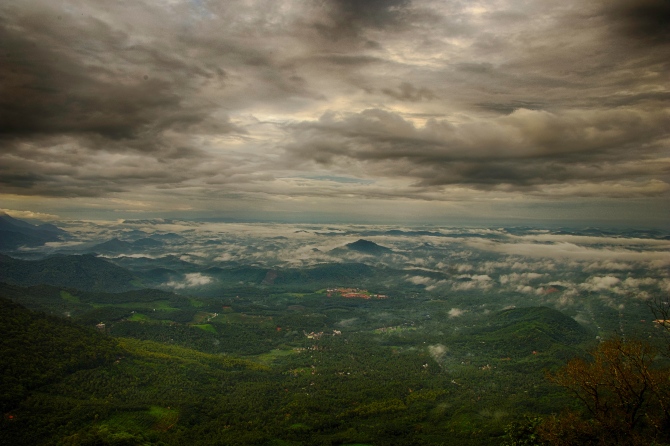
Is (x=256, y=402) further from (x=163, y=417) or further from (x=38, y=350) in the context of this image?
(x=38, y=350)

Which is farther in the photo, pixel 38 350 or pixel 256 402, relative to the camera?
pixel 256 402

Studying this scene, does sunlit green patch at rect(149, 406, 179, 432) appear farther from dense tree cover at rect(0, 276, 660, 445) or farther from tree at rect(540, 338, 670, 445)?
tree at rect(540, 338, 670, 445)

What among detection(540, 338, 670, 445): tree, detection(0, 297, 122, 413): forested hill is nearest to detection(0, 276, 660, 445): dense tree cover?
detection(0, 297, 122, 413): forested hill

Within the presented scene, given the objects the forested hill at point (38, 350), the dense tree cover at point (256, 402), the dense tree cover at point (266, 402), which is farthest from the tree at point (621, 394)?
the forested hill at point (38, 350)

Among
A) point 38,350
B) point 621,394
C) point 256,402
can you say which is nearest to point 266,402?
point 256,402

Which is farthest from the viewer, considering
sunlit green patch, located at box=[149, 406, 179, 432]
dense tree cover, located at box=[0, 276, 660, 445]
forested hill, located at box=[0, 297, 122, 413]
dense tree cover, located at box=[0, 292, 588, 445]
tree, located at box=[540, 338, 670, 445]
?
forested hill, located at box=[0, 297, 122, 413]
